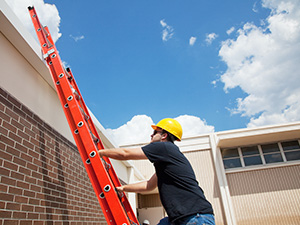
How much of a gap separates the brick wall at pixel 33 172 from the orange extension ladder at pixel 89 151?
60 centimetres

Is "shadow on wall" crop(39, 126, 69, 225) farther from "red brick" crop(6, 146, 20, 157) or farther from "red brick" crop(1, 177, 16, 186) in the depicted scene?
"red brick" crop(1, 177, 16, 186)

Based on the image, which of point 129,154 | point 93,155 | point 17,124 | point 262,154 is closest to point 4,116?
point 17,124

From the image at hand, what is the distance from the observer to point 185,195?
2.32 m

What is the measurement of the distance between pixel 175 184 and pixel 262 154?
1453 cm

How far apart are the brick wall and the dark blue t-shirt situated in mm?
1507

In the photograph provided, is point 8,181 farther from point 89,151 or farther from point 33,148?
point 89,151

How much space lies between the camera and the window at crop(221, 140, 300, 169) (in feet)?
48.9

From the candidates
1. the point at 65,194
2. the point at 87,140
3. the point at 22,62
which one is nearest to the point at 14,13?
the point at 22,62

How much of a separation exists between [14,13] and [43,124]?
1.53 metres

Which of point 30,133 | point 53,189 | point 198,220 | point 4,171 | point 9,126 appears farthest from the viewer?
point 53,189

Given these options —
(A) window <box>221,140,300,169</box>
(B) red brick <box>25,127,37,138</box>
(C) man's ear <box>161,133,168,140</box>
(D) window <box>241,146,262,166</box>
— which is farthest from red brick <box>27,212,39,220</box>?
(D) window <box>241,146,262,166</box>

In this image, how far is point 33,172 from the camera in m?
3.05

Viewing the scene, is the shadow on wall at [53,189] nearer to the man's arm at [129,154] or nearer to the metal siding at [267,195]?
the man's arm at [129,154]

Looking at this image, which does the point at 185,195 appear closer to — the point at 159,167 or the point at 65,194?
the point at 159,167
